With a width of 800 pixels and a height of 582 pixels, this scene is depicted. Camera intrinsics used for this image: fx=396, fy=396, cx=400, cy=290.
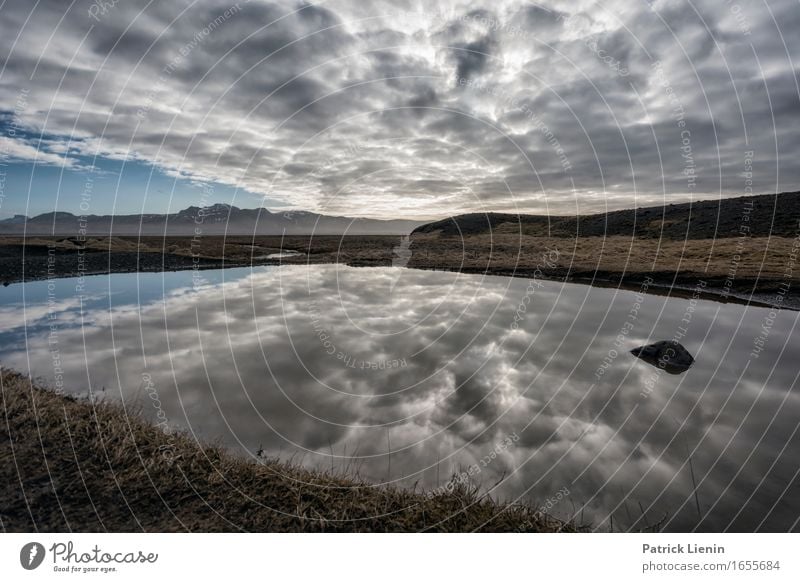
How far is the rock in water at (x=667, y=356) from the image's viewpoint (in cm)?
1596

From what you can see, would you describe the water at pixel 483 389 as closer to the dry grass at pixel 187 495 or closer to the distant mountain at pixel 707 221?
the dry grass at pixel 187 495

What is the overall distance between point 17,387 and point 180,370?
4.55 metres

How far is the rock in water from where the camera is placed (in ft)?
52.4

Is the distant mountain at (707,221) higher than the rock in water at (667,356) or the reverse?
higher

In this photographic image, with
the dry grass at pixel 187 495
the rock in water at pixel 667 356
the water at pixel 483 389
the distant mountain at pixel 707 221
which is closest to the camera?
the dry grass at pixel 187 495

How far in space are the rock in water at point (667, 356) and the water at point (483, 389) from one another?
1.84 feet

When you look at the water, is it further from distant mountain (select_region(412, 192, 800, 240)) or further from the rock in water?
distant mountain (select_region(412, 192, 800, 240))

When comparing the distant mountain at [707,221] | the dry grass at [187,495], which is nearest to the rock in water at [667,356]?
the dry grass at [187,495]

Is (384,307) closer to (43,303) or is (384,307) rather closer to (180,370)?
(180,370)

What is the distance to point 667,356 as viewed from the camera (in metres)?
16.5

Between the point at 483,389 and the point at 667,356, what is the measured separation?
8.66 meters

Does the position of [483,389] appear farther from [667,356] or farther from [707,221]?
[707,221]
